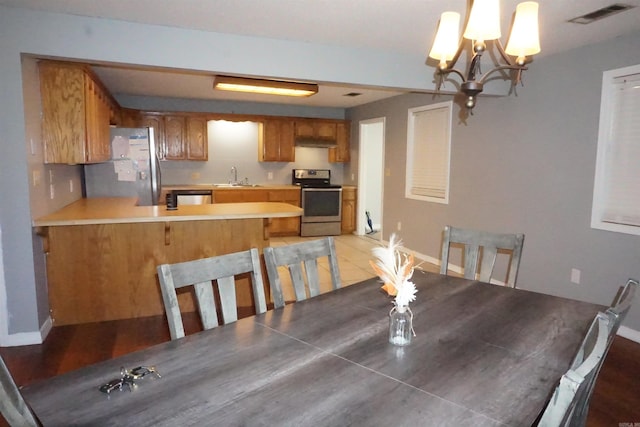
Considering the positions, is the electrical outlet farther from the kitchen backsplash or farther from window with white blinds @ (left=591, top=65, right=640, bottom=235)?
the kitchen backsplash

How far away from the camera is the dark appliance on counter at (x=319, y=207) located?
273 inches

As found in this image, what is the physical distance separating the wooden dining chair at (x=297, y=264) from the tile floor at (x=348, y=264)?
1935 millimetres

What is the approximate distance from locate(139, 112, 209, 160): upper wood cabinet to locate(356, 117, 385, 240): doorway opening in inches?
107

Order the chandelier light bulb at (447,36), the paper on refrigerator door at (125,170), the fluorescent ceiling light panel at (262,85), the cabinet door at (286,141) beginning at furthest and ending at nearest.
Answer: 1. the cabinet door at (286,141)
2. the paper on refrigerator door at (125,170)
3. the fluorescent ceiling light panel at (262,85)
4. the chandelier light bulb at (447,36)

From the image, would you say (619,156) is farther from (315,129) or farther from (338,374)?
(315,129)

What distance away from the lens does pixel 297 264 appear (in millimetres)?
1944

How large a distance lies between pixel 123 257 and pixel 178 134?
11.9ft

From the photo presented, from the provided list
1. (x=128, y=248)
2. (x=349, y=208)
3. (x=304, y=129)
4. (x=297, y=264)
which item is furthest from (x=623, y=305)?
(x=304, y=129)

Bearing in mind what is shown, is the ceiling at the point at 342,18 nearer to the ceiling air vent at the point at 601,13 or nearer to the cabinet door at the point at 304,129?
the ceiling air vent at the point at 601,13

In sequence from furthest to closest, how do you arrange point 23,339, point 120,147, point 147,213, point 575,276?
1. point 120,147
2. point 575,276
3. point 147,213
4. point 23,339

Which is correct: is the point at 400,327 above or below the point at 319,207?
above

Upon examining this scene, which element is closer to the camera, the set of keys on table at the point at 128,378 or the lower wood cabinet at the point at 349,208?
the set of keys on table at the point at 128,378

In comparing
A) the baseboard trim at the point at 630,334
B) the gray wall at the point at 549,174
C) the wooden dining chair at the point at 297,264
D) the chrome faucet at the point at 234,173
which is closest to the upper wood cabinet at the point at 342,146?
the chrome faucet at the point at 234,173

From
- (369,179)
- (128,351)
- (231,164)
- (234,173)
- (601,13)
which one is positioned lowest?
(128,351)
